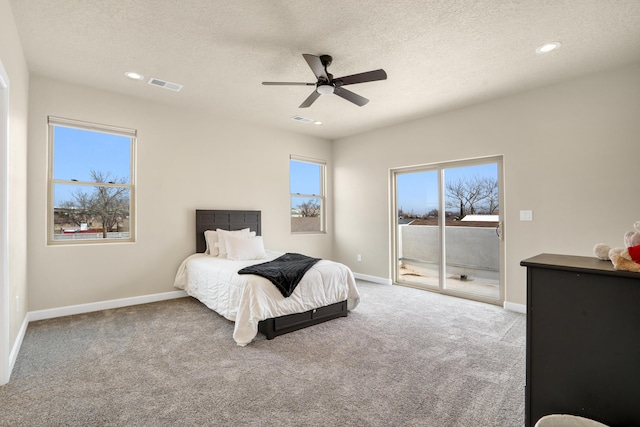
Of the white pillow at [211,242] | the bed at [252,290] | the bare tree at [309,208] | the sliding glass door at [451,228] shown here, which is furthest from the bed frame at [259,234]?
the sliding glass door at [451,228]

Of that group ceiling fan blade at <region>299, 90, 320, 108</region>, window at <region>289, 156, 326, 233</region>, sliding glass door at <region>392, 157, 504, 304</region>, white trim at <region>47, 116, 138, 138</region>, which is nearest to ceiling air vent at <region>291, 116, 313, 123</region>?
window at <region>289, 156, 326, 233</region>

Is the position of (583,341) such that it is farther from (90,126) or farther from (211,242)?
(90,126)

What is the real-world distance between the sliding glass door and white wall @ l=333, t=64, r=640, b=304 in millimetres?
231

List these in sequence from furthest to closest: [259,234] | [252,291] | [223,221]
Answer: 1. [259,234]
2. [223,221]
3. [252,291]

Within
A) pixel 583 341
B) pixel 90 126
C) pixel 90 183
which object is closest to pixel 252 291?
pixel 583 341

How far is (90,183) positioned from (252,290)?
8.84 ft

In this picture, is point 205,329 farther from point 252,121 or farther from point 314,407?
point 252,121

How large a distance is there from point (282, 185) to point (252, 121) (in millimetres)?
1212

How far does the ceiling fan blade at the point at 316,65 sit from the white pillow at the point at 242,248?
238cm

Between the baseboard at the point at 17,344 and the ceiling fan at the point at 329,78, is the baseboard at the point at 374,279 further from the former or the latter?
the baseboard at the point at 17,344

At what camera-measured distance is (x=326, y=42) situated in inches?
111

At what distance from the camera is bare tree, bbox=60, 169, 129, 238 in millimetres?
3877

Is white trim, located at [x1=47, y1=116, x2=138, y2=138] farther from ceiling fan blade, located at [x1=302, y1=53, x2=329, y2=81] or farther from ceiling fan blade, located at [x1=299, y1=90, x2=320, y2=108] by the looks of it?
ceiling fan blade, located at [x1=302, y1=53, x2=329, y2=81]

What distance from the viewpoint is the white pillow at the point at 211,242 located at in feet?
14.6
